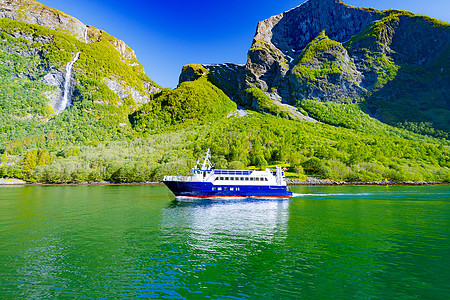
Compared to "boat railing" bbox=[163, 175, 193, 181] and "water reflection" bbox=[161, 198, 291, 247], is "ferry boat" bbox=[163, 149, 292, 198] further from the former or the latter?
"water reflection" bbox=[161, 198, 291, 247]

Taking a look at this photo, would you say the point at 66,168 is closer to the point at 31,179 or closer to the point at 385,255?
the point at 31,179

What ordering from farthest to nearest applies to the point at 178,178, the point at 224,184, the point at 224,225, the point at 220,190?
1. the point at 178,178
2. the point at 224,184
3. the point at 220,190
4. the point at 224,225

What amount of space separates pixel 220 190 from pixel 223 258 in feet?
161

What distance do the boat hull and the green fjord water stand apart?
90.4ft

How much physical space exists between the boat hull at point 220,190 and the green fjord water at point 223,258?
90.4 ft

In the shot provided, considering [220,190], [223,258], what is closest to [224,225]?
[223,258]

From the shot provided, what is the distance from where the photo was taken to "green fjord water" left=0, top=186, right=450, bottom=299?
59.0ft

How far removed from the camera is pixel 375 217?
4628cm

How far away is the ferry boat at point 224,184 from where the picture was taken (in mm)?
72000

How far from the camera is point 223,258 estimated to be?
24469 mm

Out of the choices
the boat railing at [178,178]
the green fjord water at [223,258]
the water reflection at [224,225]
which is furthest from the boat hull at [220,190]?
the green fjord water at [223,258]

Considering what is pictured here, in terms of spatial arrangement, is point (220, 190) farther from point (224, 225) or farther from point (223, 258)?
point (223, 258)

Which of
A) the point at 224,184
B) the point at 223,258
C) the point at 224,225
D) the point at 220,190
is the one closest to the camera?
the point at 223,258

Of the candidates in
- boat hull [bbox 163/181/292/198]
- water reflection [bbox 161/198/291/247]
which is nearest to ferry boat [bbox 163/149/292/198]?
boat hull [bbox 163/181/292/198]
